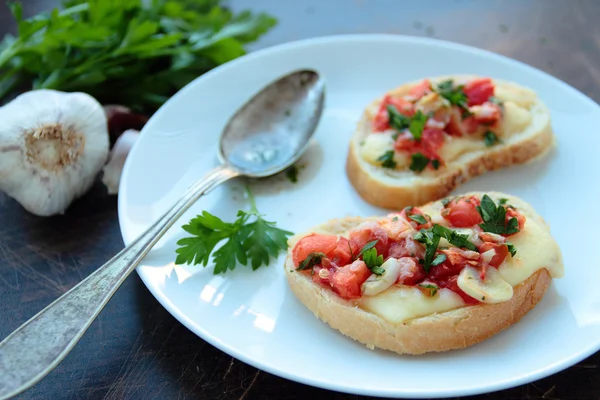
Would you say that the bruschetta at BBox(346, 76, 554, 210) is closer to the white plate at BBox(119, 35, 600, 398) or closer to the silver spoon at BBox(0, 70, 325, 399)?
the white plate at BBox(119, 35, 600, 398)

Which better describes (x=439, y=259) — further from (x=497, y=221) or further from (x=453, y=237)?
(x=497, y=221)

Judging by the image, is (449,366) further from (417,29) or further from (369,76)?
(417,29)

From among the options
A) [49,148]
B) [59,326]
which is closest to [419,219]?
[59,326]

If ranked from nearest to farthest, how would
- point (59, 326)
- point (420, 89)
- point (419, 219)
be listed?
1. point (59, 326)
2. point (419, 219)
3. point (420, 89)

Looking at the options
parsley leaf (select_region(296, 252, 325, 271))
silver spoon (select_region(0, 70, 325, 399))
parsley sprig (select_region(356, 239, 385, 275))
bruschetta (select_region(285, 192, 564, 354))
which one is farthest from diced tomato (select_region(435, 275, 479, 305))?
silver spoon (select_region(0, 70, 325, 399))

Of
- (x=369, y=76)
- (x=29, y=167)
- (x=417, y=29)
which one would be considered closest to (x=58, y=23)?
(x=29, y=167)

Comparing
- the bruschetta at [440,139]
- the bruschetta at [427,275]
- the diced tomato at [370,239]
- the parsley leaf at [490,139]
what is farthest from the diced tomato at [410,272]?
the parsley leaf at [490,139]
